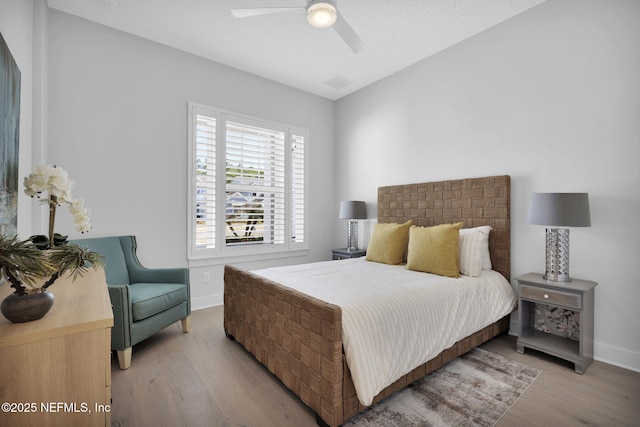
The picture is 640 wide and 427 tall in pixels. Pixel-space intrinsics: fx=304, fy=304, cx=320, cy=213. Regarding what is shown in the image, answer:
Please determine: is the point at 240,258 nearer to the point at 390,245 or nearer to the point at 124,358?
the point at 124,358

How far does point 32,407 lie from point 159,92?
3.25m

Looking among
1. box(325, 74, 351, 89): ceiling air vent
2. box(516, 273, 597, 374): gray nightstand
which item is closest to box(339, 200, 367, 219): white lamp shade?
box(325, 74, 351, 89): ceiling air vent

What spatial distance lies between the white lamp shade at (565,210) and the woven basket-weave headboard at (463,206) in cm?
53

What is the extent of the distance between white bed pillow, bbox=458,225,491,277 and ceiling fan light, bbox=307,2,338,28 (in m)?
2.14

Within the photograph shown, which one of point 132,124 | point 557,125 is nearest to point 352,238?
point 557,125

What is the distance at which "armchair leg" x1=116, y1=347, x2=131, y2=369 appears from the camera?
2.25 meters

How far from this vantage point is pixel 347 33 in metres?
2.36

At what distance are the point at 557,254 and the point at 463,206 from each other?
3.02 feet

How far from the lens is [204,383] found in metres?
2.08

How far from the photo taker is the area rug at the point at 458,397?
1.73 meters

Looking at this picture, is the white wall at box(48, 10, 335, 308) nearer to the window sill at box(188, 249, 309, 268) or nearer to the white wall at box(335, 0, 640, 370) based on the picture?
the window sill at box(188, 249, 309, 268)

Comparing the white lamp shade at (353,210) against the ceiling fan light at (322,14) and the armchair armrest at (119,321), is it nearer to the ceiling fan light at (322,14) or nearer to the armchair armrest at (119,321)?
the ceiling fan light at (322,14)

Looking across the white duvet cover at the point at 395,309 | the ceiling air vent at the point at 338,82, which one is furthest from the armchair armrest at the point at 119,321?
the ceiling air vent at the point at 338,82

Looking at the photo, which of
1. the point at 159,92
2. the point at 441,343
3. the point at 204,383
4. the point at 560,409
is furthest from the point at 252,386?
the point at 159,92
